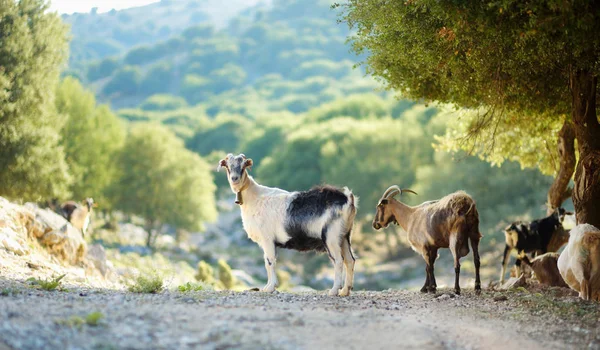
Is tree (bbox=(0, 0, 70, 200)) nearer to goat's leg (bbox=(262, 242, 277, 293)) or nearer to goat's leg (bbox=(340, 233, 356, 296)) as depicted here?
goat's leg (bbox=(262, 242, 277, 293))

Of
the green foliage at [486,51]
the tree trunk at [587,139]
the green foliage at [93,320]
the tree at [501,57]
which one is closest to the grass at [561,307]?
the tree trunk at [587,139]

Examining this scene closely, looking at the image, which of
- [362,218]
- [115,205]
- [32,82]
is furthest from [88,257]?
[362,218]

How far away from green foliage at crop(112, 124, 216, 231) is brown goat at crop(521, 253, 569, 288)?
1615 inches

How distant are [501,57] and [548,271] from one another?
5.18 meters

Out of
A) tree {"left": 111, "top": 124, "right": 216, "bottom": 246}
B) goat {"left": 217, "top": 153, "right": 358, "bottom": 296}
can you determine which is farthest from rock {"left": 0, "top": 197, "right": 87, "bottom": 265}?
tree {"left": 111, "top": 124, "right": 216, "bottom": 246}

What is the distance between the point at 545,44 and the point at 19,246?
44.1 ft

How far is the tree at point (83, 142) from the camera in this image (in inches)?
1754

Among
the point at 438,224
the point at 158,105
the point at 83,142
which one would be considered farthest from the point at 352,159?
the point at 158,105

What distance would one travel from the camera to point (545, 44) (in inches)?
556

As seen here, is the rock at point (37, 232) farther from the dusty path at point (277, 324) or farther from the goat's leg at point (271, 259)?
the goat's leg at point (271, 259)

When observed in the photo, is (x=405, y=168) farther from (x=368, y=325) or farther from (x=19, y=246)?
(x=368, y=325)

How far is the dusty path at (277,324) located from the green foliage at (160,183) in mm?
43014

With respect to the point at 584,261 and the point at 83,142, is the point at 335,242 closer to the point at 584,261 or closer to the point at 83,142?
the point at 584,261

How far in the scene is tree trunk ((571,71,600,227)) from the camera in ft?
52.2
